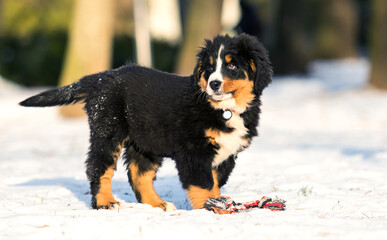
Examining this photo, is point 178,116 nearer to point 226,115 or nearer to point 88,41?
point 226,115

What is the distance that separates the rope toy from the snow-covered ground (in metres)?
0.11

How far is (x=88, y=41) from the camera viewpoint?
15.7m

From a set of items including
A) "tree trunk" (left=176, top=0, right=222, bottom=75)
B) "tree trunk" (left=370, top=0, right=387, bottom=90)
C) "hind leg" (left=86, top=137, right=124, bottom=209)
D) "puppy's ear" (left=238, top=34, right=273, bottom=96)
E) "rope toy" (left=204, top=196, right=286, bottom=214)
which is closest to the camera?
"rope toy" (left=204, top=196, right=286, bottom=214)

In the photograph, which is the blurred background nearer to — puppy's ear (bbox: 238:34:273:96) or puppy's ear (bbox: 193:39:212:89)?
puppy's ear (bbox: 193:39:212:89)

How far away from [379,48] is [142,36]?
849 centimetres

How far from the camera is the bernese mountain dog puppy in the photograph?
5.67m

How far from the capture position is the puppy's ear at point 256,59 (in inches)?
227

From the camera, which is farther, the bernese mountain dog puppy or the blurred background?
the blurred background

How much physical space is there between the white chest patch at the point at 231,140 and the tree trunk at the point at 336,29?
24567 millimetres

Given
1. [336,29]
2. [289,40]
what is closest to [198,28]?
[289,40]

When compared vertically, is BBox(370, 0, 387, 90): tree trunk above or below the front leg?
above

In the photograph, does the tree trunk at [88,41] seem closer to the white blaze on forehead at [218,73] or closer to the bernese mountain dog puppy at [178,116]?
the bernese mountain dog puppy at [178,116]

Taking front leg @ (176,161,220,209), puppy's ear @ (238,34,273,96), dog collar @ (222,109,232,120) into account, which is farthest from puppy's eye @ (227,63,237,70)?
front leg @ (176,161,220,209)

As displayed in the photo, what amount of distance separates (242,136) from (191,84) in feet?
2.24
